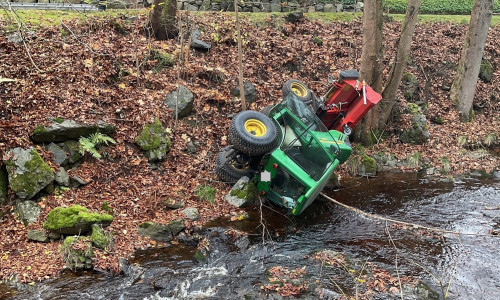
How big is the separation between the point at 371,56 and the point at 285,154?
5.72 m

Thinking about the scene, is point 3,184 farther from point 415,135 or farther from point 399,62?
point 415,135

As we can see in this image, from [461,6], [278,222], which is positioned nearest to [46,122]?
[278,222]

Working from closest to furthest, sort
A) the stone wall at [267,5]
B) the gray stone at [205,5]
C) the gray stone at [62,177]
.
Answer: the gray stone at [62,177], the gray stone at [205,5], the stone wall at [267,5]

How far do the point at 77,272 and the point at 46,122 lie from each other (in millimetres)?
3606

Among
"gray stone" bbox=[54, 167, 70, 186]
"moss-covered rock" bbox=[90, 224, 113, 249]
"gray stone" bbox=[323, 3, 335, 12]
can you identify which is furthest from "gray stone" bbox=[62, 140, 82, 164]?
"gray stone" bbox=[323, 3, 335, 12]

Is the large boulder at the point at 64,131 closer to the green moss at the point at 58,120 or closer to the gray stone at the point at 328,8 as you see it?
the green moss at the point at 58,120

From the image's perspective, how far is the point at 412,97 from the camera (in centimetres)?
1493

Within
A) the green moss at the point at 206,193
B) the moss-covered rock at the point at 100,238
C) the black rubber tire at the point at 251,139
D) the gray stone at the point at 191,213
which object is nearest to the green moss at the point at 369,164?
the black rubber tire at the point at 251,139

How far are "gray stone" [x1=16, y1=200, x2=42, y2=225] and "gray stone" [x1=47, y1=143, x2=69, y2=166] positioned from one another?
1137 mm

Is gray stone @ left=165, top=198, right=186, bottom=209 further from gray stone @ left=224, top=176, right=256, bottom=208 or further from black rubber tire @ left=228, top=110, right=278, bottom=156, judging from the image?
black rubber tire @ left=228, top=110, right=278, bottom=156

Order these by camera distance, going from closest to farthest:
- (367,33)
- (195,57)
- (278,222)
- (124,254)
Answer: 1. (124,254)
2. (278,222)
3. (367,33)
4. (195,57)

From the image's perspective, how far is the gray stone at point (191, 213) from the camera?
8.19m

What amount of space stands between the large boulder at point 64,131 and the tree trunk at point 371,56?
25.1 feet

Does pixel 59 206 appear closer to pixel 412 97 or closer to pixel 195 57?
pixel 195 57
